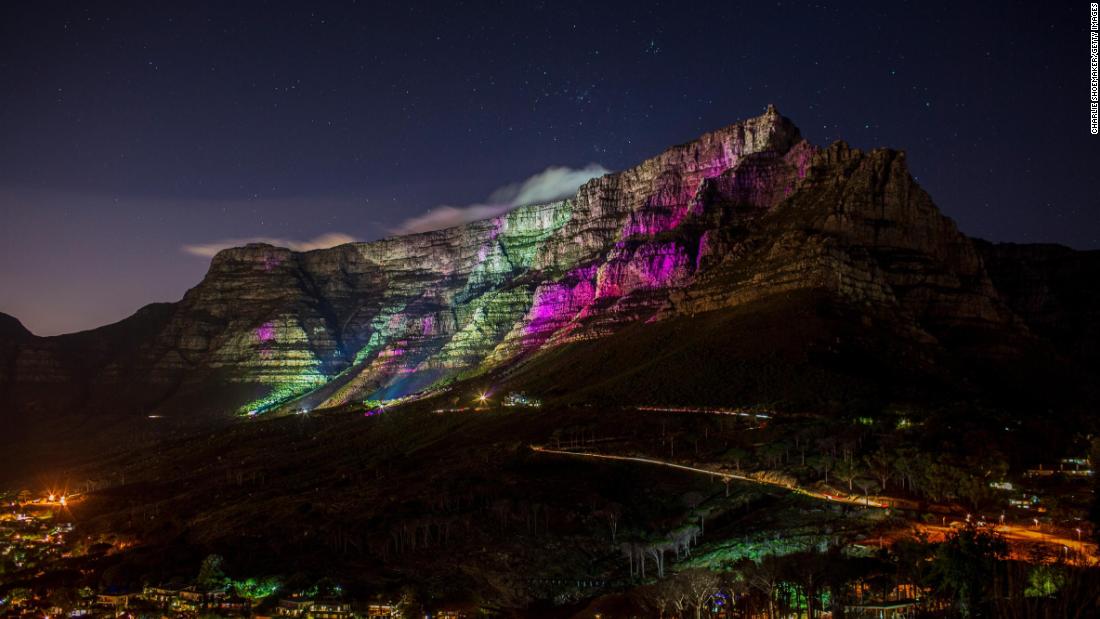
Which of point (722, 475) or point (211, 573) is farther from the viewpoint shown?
point (722, 475)

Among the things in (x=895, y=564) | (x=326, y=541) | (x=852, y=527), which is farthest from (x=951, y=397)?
(x=326, y=541)

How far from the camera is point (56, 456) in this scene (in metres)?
195

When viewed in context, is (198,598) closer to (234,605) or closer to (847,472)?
(234,605)

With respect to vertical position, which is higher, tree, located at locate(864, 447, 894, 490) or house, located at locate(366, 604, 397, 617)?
tree, located at locate(864, 447, 894, 490)

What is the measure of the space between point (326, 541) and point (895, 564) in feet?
161

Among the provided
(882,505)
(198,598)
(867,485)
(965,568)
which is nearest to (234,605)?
(198,598)

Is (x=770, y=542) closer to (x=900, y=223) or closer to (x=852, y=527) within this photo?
(x=852, y=527)

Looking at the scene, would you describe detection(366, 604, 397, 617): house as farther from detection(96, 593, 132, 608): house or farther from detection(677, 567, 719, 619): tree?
detection(96, 593, 132, 608): house

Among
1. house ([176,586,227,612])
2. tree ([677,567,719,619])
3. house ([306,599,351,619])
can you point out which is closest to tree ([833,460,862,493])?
tree ([677,567,719,619])

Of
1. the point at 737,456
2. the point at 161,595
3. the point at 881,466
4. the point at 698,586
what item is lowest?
the point at 161,595

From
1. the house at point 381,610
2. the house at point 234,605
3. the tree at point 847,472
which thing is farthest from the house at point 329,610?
the tree at point 847,472

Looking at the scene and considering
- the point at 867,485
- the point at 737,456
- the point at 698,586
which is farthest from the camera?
the point at 737,456

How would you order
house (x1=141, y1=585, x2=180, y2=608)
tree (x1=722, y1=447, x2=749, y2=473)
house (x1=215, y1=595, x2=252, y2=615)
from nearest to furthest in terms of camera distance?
1. house (x1=215, y1=595, x2=252, y2=615)
2. house (x1=141, y1=585, x2=180, y2=608)
3. tree (x1=722, y1=447, x2=749, y2=473)

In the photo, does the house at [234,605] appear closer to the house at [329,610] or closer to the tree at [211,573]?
the tree at [211,573]
